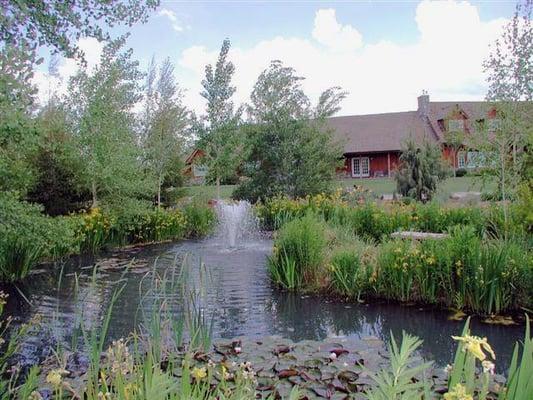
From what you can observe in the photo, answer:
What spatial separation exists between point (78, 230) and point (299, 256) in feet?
15.4

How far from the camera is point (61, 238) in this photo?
5922 millimetres

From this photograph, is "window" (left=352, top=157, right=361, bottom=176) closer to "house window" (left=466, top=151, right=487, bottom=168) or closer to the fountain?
the fountain

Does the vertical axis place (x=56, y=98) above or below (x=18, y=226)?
above

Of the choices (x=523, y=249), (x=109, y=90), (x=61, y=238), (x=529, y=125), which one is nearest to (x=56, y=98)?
(x=109, y=90)

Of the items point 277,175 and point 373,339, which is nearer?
point 373,339

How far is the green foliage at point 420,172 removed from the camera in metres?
17.5

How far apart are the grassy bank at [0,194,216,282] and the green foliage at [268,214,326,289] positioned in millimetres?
2685

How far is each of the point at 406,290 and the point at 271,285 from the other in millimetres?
1877

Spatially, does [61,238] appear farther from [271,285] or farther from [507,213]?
[507,213]

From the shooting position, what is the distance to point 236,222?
13391mm

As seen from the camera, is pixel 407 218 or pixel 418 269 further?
pixel 407 218

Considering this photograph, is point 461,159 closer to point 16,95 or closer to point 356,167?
point 356,167

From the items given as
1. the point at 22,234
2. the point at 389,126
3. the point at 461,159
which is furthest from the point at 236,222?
the point at 389,126

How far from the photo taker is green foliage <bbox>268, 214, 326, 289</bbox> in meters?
6.93
